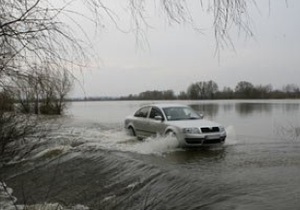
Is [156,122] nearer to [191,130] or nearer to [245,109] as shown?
[191,130]

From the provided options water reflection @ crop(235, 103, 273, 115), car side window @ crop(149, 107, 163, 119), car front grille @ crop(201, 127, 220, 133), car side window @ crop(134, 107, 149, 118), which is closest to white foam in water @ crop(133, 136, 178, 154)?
car front grille @ crop(201, 127, 220, 133)

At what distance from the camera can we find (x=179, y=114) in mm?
18531

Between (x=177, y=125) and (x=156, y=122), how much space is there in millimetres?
1533

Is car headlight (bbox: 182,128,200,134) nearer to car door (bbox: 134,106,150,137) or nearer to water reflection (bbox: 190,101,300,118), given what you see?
car door (bbox: 134,106,150,137)

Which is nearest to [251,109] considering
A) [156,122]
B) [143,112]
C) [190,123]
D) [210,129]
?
[143,112]

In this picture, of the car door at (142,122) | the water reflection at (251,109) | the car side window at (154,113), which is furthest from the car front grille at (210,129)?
the water reflection at (251,109)

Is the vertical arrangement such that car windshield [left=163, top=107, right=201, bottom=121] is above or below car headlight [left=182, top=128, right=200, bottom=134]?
above

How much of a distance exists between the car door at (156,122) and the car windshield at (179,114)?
28cm

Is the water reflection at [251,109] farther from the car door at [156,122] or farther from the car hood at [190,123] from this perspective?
the car hood at [190,123]

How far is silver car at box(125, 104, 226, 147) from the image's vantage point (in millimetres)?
16531

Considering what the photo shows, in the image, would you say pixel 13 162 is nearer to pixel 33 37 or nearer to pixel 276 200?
pixel 276 200

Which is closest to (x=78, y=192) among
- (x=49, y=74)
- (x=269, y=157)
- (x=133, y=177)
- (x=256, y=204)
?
(x=133, y=177)

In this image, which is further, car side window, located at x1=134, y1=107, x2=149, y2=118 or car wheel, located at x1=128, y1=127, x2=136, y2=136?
car wheel, located at x1=128, y1=127, x2=136, y2=136

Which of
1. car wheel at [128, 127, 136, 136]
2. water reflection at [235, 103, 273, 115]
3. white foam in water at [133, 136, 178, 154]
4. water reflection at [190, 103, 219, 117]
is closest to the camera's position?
white foam in water at [133, 136, 178, 154]
